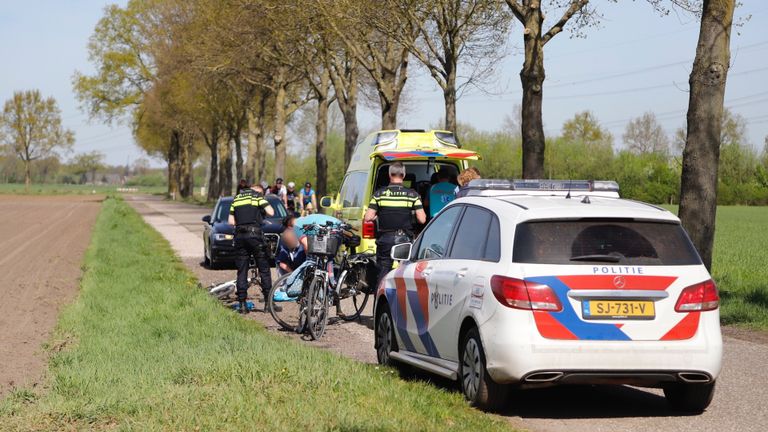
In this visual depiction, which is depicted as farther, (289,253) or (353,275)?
(289,253)

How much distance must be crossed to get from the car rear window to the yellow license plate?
28 cm

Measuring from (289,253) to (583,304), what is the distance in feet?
26.1

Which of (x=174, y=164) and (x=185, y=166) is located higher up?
(x=174, y=164)

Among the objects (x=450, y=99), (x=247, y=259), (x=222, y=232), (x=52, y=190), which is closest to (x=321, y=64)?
(x=450, y=99)

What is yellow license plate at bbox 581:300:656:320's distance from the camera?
25.2 feet

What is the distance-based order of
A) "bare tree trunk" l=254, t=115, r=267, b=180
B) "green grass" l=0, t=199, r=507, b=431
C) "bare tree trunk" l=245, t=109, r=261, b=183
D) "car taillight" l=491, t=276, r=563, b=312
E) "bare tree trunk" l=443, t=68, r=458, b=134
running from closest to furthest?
"green grass" l=0, t=199, r=507, b=431 < "car taillight" l=491, t=276, r=563, b=312 < "bare tree trunk" l=443, t=68, r=458, b=134 < "bare tree trunk" l=254, t=115, r=267, b=180 < "bare tree trunk" l=245, t=109, r=261, b=183

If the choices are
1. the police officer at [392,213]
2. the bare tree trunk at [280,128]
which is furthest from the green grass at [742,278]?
the bare tree trunk at [280,128]

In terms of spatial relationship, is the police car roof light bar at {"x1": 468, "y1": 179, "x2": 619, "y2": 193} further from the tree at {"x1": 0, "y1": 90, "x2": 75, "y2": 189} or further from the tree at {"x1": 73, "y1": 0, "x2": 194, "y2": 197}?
the tree at {"x1": 0, "y1": 90, "x2": 75, "y2": 189}

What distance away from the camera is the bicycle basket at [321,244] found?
1300cm

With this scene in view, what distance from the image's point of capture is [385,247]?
43.7 feet

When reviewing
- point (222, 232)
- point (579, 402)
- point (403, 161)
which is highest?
point (403, 161)

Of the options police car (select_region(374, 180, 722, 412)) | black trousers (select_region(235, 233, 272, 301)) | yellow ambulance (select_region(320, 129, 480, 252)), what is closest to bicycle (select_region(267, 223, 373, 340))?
black trousers (select_region(235, 233, 272, 301))

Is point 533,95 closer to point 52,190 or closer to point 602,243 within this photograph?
point 602,243

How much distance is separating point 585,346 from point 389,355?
2802 mm
